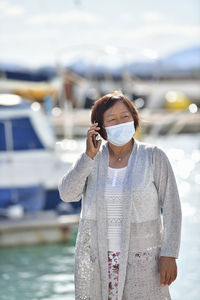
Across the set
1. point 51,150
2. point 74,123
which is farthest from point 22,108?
point 74,123

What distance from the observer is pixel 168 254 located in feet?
9.10

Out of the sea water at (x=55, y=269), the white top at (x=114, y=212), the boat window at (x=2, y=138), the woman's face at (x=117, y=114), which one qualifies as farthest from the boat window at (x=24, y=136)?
the white top at (x=114, y=212)

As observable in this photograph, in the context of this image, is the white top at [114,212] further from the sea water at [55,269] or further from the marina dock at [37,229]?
the marina dock at [37,229]

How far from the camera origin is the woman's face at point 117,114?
289 cm

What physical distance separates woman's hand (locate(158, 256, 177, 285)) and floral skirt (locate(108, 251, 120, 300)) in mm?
188

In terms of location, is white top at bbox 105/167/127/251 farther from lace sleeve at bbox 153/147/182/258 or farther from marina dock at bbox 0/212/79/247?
marina dock at bbox 0/212/79/247

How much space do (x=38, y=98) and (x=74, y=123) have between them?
978cm

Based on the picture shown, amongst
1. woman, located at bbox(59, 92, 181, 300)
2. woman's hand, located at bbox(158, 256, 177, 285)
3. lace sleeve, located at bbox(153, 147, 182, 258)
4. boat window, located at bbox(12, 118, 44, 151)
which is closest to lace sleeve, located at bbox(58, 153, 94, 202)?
woman, located at bbox(59, 92, 181, 300)

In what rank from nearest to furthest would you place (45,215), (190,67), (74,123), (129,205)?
(129,205) < (45,215) < (74,123) < (190,67)

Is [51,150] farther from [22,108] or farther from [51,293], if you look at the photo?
[51,293]

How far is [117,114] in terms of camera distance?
2.90m

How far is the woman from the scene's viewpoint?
9.14ft

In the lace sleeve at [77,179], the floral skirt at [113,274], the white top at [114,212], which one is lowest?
the floral skirt at [113,274]

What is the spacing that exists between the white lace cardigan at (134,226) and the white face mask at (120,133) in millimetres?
77
